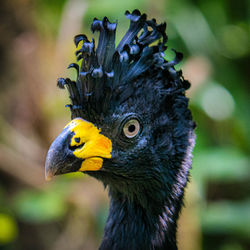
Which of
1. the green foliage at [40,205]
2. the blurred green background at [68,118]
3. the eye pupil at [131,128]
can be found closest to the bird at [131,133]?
the eye pupil at [131,128]

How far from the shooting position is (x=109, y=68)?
7.41 feet

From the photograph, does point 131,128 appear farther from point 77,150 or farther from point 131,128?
point 77,150

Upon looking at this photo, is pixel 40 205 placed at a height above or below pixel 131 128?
below

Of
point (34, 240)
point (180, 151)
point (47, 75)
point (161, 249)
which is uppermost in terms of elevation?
point (47, 75)

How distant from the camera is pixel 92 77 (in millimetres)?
2227

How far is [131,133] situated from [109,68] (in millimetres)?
388

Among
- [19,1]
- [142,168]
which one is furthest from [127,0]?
[142,168]

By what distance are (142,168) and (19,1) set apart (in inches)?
164

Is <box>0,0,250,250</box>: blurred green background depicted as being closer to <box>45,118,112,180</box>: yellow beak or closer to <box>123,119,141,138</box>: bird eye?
<box>123,119,141,138</box>: bird eye

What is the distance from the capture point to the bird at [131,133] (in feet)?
7.25

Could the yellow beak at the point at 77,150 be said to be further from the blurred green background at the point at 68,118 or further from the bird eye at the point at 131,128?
the blurred green background at the point at 68,118

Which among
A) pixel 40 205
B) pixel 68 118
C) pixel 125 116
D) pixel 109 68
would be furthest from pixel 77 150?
pixel 68 118

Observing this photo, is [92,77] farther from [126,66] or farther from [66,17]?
[66,17]

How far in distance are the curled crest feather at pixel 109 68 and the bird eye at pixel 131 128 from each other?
135 mm
